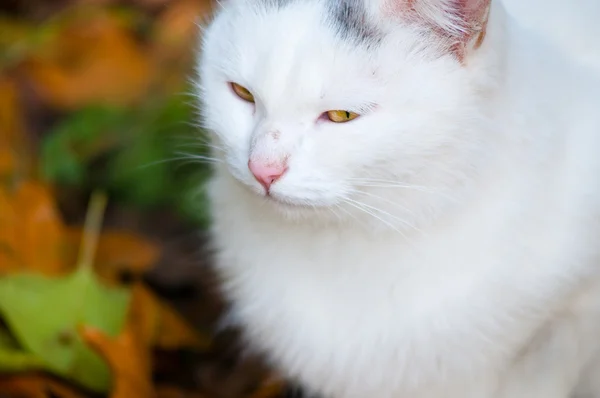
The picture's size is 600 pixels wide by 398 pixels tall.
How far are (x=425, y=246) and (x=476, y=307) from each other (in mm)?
107

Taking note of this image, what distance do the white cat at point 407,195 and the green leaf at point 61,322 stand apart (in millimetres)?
282

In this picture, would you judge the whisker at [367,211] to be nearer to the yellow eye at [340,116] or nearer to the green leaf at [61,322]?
the yellow eye at [340,116]

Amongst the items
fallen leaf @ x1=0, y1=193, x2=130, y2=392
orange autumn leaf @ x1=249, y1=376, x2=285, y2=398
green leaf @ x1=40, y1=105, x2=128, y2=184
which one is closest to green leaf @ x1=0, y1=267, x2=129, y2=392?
fallen leaf @ x1=0, y1=193, x2=130, y2=392

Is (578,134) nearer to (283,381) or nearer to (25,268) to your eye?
(283,381)

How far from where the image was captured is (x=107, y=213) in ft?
5.79

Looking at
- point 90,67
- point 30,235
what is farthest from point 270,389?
point 90,67

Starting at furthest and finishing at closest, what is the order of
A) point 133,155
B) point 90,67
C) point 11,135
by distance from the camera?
point 90,67
point 11,135
point 133,155

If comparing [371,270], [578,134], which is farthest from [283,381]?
[578,134]

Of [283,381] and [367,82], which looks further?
[283,381]

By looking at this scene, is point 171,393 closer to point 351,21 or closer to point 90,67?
point 351,21

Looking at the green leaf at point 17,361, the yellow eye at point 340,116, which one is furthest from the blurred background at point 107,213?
the yellow eye at point 340,116

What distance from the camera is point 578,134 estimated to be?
3.72 feet

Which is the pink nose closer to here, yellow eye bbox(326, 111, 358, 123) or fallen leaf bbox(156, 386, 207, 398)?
yellow eye bbox(326, 111, 358, 123)

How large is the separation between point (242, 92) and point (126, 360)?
525 millimetres
